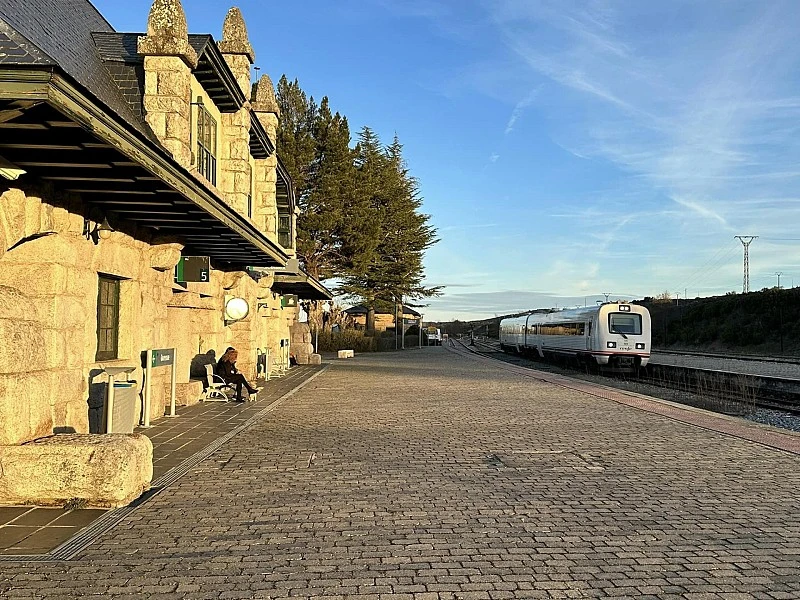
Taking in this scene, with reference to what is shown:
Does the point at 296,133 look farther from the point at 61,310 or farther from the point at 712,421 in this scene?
the point at 61,310

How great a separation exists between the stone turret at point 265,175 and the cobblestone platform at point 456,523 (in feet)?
34.7

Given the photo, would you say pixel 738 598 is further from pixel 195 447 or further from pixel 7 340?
pixel 195 447

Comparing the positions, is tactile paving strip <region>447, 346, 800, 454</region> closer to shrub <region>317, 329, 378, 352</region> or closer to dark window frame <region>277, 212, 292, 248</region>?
dark window frame <region>277, 212, 292, 248</region>

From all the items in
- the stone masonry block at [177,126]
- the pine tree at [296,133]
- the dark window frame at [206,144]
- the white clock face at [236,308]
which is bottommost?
the white clock face at [236,308]

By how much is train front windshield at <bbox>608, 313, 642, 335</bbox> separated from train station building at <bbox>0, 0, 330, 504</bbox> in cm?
1658

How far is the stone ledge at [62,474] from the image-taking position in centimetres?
619

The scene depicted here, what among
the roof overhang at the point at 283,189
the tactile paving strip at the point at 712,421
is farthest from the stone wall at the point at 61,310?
the roof overhang at the point at 283,189

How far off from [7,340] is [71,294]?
1.59 metres

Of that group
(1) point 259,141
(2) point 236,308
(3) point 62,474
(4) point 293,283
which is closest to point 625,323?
(4) point 293,283

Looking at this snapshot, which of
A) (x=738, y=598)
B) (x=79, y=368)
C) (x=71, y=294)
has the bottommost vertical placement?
(x=738, y=598)

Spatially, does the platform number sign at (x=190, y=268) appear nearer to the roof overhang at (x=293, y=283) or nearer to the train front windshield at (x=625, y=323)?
the roof overhang at (x=293, y=283)

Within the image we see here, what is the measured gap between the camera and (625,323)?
30516 mm

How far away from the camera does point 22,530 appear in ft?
18.3

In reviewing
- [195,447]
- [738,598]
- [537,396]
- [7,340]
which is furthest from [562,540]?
[537,396]
